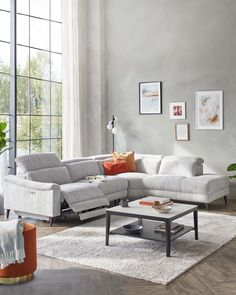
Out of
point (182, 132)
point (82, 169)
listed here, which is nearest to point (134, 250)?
point (82, 169)

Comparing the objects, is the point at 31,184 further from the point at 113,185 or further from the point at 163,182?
the point at 163,182

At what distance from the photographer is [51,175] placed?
6836mm

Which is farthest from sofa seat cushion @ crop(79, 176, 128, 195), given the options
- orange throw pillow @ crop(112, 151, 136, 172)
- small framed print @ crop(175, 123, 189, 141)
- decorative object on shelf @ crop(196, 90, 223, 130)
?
decorative object on shelf @ crop(196, 90, 223, 130)

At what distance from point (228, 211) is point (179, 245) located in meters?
2.18

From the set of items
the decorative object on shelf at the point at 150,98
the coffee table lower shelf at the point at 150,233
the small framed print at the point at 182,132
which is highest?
the decorative object on shelf at the point at 150,98

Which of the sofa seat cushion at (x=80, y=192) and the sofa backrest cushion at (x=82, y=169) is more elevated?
A: the sofa backrest cushion at (x=82, y=169)

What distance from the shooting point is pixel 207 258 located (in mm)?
4762

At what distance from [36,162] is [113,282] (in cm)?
313

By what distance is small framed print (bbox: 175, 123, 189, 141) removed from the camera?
28.2 feet

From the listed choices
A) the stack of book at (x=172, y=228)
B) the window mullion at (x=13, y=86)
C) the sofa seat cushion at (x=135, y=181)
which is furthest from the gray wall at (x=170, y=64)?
the stack of book at (x=172, y=228)

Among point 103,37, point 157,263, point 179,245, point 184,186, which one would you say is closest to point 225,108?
point 184,186

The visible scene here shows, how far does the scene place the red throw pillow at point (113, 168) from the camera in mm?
8016

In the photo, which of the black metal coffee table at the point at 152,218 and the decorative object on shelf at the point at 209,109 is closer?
the black metal coffee table at the point at 152,218

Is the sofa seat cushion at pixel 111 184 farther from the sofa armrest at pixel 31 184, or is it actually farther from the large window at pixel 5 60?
the large window at pixel 5 60
